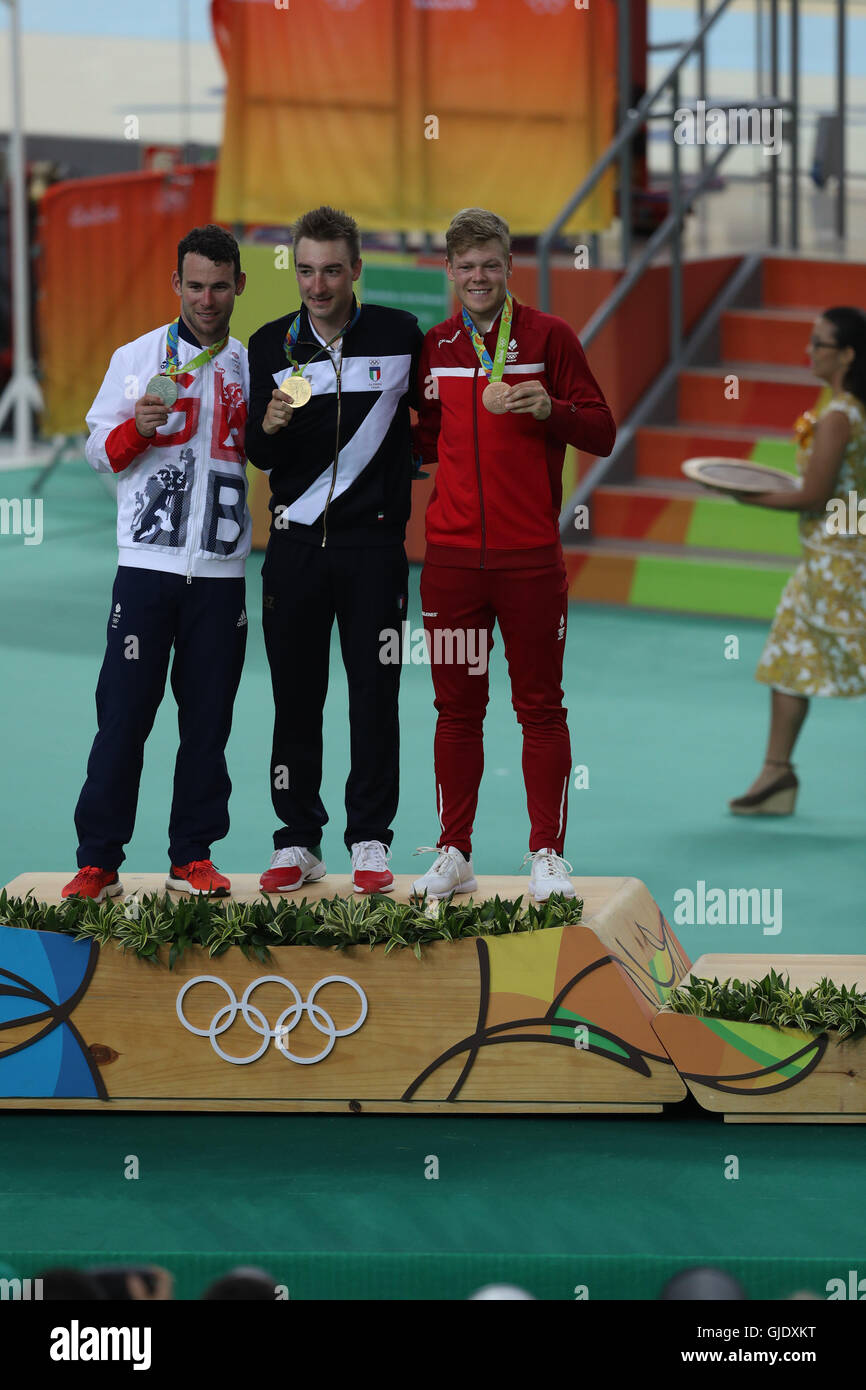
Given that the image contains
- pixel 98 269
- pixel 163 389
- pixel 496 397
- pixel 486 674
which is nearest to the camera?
pixel 496 397

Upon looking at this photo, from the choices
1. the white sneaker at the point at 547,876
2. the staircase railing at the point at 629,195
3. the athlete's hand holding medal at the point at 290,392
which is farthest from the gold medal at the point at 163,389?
the staircase railing at the point at 629,195

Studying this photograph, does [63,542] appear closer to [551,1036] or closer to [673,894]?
[673,894]

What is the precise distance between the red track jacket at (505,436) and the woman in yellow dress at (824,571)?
243 centimetres

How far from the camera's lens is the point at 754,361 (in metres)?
12.3

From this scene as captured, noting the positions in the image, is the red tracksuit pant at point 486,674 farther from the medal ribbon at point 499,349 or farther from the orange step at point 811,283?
the orange step at point 811,283

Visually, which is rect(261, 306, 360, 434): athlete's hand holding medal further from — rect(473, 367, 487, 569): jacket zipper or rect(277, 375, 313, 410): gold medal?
rect(473, 367, 487, 569): jacket zipper

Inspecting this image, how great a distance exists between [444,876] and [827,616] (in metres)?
2.88

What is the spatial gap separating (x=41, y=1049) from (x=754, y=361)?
852cm

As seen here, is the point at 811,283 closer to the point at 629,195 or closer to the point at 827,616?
the point at 629,195

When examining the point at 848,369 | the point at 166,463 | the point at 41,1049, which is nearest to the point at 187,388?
the point at 166,463

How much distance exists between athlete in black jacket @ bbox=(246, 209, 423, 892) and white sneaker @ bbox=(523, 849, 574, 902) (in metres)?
0.44

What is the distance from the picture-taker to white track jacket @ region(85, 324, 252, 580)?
16.3 feet

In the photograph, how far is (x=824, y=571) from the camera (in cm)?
745

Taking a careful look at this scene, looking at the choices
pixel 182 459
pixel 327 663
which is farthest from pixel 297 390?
pixel 327 663
